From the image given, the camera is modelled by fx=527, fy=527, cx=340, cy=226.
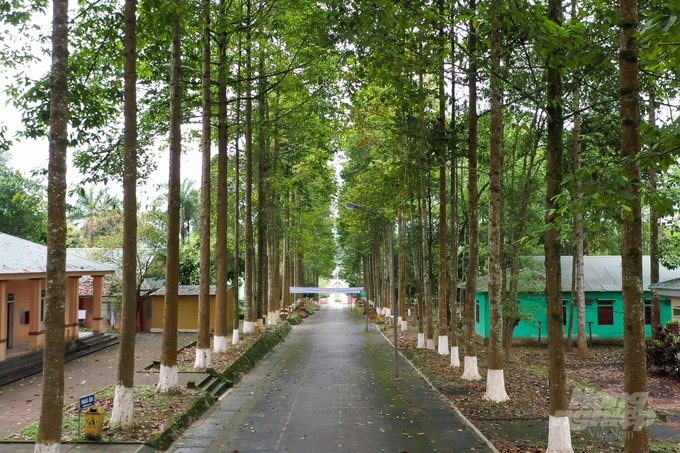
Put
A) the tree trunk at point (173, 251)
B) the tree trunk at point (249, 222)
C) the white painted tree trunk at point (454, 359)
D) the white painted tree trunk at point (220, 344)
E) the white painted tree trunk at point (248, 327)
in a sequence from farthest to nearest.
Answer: the white painted tree trunk at point (248, 327), the tree trunk at point (249, 222), the white painted tree trunk at point (220, 344), the white painted tree trunk at point (454, 359), the tree trunk at point (173, 251)

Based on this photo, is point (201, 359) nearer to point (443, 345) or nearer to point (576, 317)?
point (443, 345)

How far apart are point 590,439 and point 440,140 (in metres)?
8.63

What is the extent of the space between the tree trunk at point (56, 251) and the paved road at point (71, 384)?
234 cm

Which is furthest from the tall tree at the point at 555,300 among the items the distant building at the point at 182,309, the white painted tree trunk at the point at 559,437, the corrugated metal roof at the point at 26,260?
the distant building at the point at 182,309

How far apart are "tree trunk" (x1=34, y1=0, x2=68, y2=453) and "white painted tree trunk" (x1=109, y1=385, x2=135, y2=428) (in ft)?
8.45

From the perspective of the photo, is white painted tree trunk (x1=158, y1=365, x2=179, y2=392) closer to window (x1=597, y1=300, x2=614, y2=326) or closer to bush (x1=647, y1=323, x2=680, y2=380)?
bush (x1=647, y1=323, x2=680, y2=380)

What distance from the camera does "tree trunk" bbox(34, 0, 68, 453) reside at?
7.21 m

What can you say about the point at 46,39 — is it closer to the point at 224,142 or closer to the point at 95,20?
the point at 95,20

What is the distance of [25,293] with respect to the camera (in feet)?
72.8

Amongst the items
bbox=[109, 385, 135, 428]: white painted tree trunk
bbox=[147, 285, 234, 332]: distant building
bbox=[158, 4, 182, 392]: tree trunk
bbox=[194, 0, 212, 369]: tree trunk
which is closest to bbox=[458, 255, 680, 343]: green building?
bbox=[194, 0, 212, 369]: tree trunk

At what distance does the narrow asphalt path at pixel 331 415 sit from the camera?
389 inches

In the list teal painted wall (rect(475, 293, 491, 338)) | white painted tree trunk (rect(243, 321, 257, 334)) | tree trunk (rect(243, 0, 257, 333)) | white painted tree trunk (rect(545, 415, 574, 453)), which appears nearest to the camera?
white painted tree trunk (rect(545, 415, 574, 453))

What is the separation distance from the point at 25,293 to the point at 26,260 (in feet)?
10.4

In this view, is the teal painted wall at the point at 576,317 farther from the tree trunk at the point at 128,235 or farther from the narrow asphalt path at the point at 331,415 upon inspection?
the tree trunk at the point at 128,235
